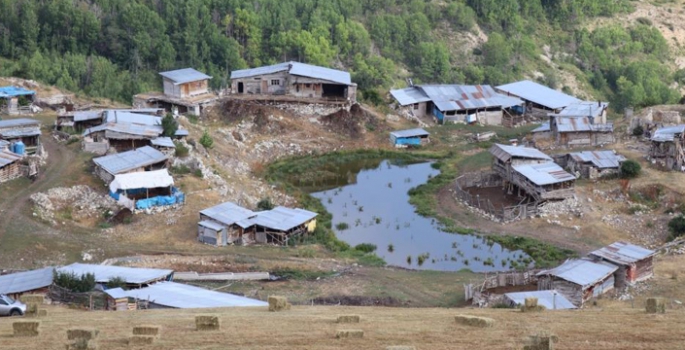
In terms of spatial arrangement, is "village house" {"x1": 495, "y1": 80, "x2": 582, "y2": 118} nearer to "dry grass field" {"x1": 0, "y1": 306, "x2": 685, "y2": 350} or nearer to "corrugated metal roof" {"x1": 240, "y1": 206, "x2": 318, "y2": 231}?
"corrugated metal roof" {"x1": 240, "y1": 206, "x2": 318, "y2": 231}

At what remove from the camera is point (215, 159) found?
61.4 m

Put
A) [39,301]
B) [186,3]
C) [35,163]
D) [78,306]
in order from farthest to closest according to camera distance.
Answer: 1. [186,3]
2. [35,163]
3. [78,306]
4. [39,301]

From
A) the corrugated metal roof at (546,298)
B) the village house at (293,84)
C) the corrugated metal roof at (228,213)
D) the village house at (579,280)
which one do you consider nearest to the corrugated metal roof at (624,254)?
the village house at (579,280)

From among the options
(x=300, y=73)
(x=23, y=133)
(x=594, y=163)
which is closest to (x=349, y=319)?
(x=594, y=163)

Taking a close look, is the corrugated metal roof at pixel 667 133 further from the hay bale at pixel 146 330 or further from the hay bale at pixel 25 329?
the hay bale at pixel 25 329

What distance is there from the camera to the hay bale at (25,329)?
2689 cm

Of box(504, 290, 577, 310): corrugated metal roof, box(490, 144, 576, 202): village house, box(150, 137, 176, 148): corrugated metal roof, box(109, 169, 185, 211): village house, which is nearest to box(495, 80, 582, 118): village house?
box(490, 144, 576, 202): village house

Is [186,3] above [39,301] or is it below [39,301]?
above

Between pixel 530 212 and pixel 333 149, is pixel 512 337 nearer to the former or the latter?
pixel 530 212

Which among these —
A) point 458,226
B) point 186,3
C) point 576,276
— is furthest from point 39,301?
point 186,3

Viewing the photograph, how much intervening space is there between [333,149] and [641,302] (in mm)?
31327

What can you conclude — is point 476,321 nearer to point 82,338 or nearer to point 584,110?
point 82,338

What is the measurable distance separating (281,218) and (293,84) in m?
24.5

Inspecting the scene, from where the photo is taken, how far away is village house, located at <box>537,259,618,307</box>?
4206cm
